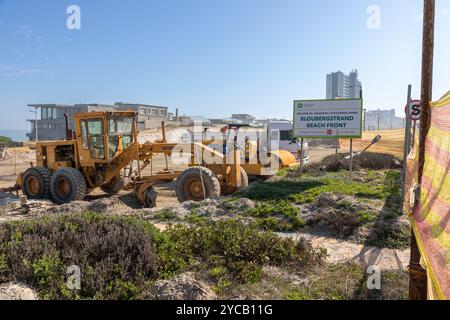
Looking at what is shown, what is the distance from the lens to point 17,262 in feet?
16.1

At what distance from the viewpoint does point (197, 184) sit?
35.6ft

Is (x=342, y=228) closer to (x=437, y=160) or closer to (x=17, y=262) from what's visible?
(x=437, y=160)

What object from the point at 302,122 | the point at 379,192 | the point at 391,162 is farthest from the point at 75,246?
the point at 391,162

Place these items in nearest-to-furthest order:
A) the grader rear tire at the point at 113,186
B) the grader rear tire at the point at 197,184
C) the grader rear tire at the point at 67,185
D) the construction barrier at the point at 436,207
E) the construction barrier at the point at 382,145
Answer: the construction barrier at the point at 436,207 → the grader rear tire at the point at 197,184 → the grader rear tire at the point at 67,185 → the grader rear tire at the point at 113,186 → the construction barrier at the point at 382,145

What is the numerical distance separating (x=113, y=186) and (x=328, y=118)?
7.98m

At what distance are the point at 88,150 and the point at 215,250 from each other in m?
7.51

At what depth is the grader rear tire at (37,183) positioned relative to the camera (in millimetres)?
12352

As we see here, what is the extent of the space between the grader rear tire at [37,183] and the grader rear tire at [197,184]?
4.53 m

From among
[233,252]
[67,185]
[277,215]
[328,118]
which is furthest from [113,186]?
[233,252]

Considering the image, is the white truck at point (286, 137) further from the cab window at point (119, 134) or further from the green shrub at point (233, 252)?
the green shrub at point (233, 252)

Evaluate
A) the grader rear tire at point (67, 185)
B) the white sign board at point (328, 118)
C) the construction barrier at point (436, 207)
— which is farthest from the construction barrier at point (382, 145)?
the construction barrier at point (436, 207)

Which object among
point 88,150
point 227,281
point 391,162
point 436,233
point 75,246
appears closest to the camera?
point 436,233

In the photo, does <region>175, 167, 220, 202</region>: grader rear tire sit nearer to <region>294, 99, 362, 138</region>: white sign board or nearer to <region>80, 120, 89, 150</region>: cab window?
<region>80, 120, 89, 150</region>: cab window
